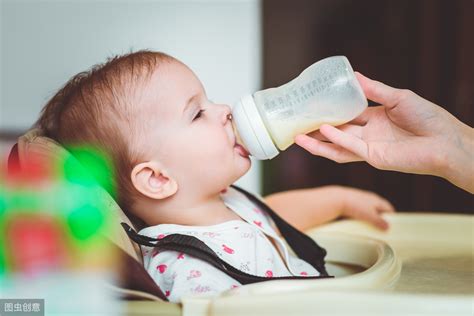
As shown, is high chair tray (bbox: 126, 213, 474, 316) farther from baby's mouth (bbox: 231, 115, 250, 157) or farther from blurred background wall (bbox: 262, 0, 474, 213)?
blurred background wall (bbox: 262, 0, 474, 213)

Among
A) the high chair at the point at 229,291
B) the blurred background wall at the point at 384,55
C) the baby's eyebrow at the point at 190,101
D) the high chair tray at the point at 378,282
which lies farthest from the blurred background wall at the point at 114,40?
the high chair at the point at 229,291

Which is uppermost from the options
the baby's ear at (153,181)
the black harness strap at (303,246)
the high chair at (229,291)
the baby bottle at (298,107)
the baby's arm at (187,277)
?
the baby bottle at (298,107)

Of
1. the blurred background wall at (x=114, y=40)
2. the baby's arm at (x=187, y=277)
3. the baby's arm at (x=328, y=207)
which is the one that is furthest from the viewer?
the blurred background wall at (x=114, y=40)

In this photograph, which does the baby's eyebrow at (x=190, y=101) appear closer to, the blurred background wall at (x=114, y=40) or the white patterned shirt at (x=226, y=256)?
the white patterned shirt at (x=226, y=256)

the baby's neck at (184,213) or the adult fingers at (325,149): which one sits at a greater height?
the adult fingers at (325,149)

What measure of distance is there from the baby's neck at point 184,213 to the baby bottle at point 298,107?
12 centimetres

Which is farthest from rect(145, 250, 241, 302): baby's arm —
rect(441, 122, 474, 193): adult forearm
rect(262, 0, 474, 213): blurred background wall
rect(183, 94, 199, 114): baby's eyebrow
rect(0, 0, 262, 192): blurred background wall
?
rect(0, 0, 262, 192): blurred background wall

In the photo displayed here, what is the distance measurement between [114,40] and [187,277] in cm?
177

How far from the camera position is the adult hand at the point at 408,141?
771mm

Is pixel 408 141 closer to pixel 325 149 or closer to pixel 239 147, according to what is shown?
pixel 325 149

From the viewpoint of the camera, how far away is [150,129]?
2.76 feet

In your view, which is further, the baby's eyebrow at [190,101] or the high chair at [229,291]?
the baby's eyebrow at [190,101]

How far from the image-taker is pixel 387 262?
2.51 feet

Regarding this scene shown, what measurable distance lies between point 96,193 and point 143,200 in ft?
0.47
